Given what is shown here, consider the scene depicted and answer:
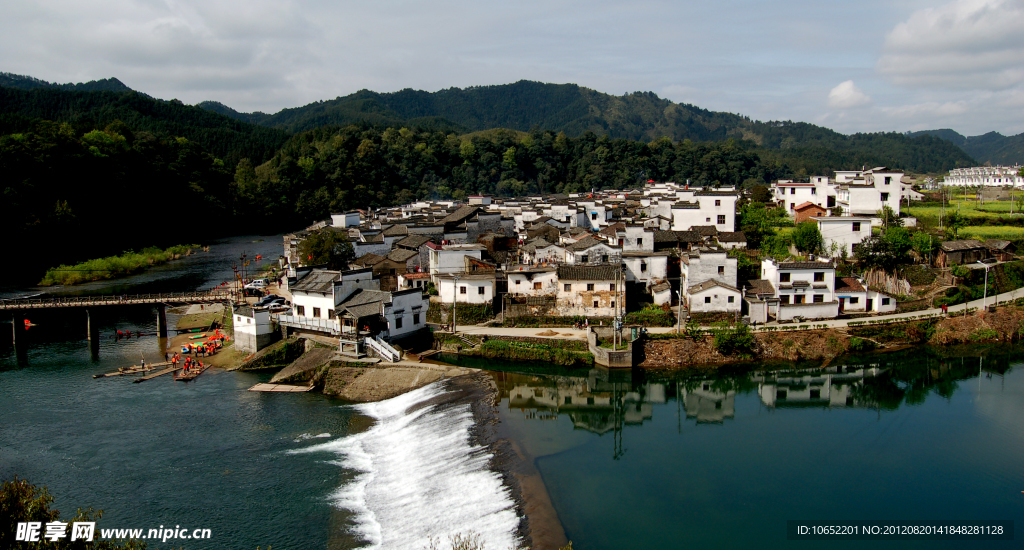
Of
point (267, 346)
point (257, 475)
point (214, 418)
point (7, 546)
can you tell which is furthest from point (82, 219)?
point (7, 546)

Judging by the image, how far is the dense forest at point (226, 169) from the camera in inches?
2068

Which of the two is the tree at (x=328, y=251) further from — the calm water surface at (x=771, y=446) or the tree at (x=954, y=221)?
the tree at (x=954, y=221)

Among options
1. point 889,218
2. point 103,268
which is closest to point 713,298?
point 889,218

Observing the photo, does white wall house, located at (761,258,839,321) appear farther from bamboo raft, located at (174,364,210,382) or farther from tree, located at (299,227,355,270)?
bamboo raft, located at (174,364,210,382)

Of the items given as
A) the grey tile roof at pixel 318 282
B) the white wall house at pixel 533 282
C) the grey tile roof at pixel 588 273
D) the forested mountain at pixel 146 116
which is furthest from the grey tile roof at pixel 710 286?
the forested mountain at pixel 146 116

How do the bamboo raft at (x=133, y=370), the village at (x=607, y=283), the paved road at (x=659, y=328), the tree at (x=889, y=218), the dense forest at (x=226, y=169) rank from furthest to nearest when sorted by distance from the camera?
1. the dense forest at (x=226, y=169)
2. the tree at (x=889, y=218)
3. the paved road at (x=659, y=328)
4. the village at (x=607, y=283)
5. the bamboo raft at (x=133, y=370)

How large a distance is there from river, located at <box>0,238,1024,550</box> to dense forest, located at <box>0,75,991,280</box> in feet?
107

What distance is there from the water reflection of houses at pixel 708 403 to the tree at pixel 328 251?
1977 cm

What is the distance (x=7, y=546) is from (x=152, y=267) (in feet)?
156

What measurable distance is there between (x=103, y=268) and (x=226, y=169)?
39.8 meters

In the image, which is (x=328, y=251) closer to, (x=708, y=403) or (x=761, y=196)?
(x=708, y=403)

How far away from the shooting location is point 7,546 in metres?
9.48

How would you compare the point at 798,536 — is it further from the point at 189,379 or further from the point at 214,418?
the point at 189,379

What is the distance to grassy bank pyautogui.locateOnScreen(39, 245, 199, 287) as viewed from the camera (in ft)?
143
